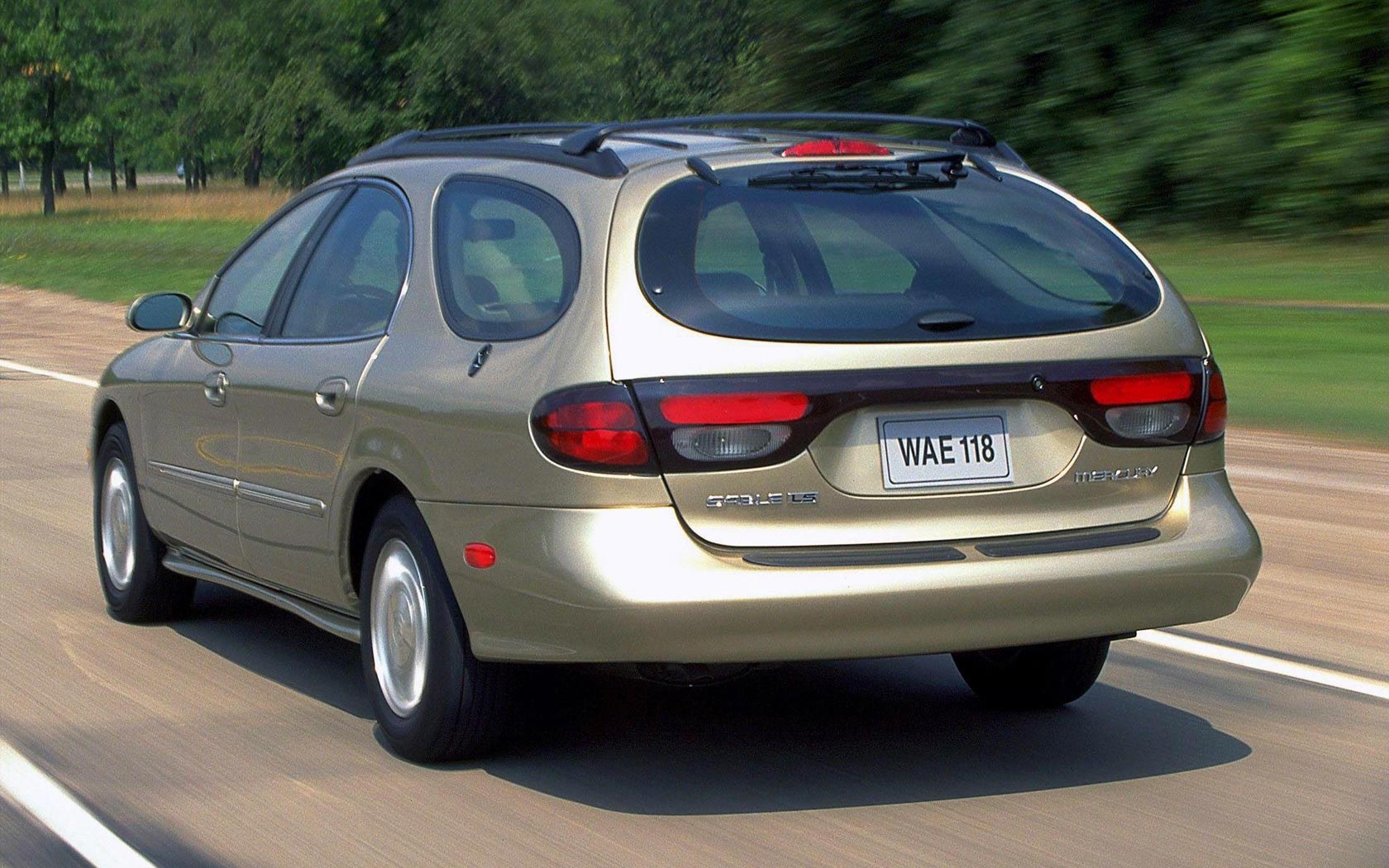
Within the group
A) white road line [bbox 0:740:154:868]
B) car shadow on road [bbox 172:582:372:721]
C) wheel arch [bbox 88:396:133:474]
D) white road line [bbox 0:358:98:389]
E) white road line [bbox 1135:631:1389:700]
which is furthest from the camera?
white road line [bbox 0:358:98:389]

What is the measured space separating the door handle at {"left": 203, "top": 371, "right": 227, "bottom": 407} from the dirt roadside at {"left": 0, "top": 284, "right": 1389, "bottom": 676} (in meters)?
3.19

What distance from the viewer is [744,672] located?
193 inches

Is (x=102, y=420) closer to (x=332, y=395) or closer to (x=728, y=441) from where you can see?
(x=332, y=395)

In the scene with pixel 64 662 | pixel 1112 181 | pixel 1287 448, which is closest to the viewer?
pixel 64 662

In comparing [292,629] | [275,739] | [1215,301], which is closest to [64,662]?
[292,629]

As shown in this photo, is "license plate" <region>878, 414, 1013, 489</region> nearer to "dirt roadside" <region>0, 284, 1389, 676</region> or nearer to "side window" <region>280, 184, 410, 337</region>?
"side window" <region>280, 184, 410, 337</region>

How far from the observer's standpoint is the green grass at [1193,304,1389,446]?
12.1m

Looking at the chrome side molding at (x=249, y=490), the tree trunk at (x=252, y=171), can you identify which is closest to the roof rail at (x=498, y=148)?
the chrome side molding at (x=249, y=490)

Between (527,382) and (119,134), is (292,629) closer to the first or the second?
(527,382)

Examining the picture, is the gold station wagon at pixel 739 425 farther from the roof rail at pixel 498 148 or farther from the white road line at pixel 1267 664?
the white road line at pixel 1267 664

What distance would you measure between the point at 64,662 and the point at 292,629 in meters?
0.87

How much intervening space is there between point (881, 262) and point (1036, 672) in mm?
1345

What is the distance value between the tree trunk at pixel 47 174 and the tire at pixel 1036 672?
76.0 metres

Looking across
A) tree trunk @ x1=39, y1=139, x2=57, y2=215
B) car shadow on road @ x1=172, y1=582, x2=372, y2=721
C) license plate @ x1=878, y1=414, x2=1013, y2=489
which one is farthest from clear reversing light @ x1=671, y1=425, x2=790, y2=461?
tree trunk @ x1=39, y1=139, x2=57, y2=215
